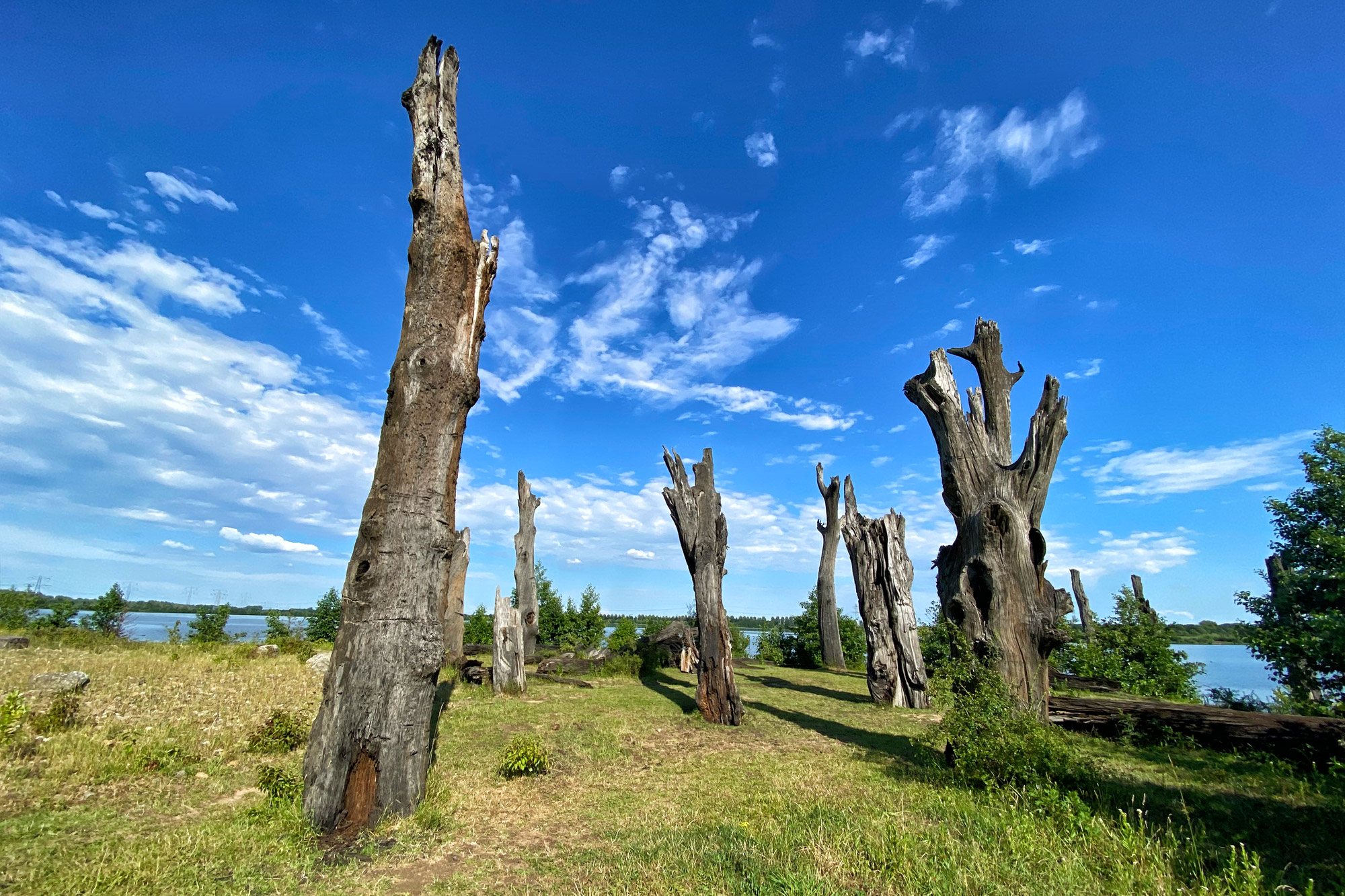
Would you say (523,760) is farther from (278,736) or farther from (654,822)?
(278,736)

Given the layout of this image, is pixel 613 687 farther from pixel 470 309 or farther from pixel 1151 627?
pixel 1151 627

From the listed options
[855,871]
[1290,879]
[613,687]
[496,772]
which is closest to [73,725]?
[496,772]

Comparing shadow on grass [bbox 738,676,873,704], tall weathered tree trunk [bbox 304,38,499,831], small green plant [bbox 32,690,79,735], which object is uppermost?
tall weathered tree trunk [bbox 304,38,499,831]

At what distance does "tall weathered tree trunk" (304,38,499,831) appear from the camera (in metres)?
5.20

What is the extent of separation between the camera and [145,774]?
615 centimetres

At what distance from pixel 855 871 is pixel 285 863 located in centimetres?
434

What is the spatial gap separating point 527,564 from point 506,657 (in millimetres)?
7359

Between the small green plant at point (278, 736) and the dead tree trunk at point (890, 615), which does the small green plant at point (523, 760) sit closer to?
the small green plant at point (278, 736)

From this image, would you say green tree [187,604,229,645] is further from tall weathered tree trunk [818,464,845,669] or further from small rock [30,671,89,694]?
tall weathered tree trunk [818,464,845,669]

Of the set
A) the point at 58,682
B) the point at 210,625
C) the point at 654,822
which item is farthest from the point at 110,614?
the point at 654,822

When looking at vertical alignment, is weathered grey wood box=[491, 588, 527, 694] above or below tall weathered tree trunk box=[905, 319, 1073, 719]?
below

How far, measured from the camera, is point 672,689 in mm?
15531

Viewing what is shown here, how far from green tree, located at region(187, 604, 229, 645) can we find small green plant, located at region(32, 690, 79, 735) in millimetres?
16169

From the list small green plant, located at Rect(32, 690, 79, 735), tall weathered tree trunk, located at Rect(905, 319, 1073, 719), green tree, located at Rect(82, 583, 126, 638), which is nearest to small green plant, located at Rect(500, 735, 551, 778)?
small green plant, located at Rect(32, 690, 79, 735)
